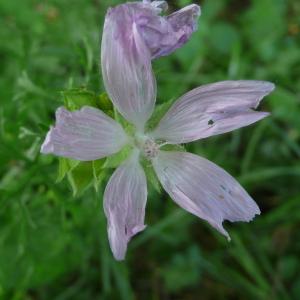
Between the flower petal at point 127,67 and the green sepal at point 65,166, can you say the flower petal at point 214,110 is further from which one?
the green sepal at point 65,166

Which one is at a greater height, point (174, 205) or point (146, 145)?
point (146, 145)

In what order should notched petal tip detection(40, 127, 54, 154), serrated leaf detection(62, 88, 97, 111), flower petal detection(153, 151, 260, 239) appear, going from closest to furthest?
notched petal tip detection(40, 127, 54, 154), serrated leaf detection(62, 88, 97, 111), flower petal detection(153, 151, 260, 239)

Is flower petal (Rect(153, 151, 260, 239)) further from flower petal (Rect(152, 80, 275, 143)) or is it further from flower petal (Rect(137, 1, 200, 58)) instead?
flower petal (Rect(137, 1, 200, 58))

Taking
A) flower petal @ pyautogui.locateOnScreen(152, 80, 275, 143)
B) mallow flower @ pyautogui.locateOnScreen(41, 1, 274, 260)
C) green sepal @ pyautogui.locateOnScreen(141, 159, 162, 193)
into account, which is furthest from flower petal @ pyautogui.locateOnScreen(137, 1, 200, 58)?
green sepal @ pyautogui.locateOnScreen(141, 159, 162, 193)

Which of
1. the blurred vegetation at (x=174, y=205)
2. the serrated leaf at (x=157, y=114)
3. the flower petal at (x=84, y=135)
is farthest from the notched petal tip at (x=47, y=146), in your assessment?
the blurred vegetation at (x=174, y=205)

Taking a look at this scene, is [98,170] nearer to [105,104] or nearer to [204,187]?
[105,104]

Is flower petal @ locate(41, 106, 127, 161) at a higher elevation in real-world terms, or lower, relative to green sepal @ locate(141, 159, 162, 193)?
higher

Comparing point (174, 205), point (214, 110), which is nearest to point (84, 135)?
point (214, 110)
